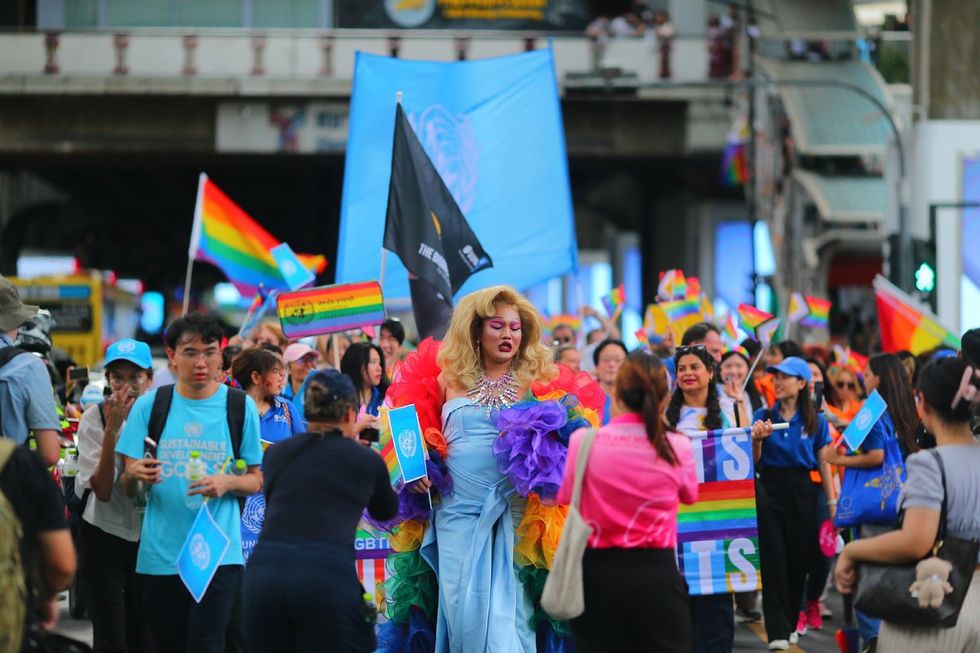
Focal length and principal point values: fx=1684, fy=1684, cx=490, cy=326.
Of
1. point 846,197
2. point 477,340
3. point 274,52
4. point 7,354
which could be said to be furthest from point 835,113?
point 7,354

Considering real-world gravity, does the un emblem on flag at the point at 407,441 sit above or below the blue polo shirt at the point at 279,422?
above

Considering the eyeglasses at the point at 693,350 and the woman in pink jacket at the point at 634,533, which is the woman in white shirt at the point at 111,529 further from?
the eyeglasses at the point at 693,350

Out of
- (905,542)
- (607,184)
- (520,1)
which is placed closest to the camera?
(905,542)

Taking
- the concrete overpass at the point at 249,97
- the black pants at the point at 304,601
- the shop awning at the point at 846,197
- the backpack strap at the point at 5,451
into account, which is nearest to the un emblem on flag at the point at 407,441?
the black pants at the point at 304,601

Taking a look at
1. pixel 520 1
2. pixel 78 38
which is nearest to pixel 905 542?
pixel 78 38

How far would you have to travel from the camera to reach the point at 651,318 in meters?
15.4

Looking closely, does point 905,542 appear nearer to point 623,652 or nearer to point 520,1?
point 623,652

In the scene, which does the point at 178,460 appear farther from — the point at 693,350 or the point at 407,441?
the point at 693,350

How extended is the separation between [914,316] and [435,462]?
708 cm

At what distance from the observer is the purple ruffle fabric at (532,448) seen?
7.32 m

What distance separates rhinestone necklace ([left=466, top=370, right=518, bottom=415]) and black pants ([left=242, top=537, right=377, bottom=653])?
1715 mm

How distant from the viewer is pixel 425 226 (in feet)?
37.7

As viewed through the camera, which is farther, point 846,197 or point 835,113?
point 835,113

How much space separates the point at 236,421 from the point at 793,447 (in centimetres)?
463
